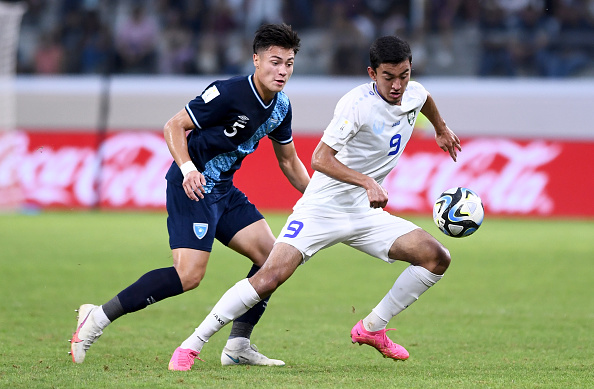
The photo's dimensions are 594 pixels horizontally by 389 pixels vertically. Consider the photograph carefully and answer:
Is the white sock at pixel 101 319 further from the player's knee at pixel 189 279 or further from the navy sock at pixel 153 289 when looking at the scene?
the player's knee at pixel 189 279

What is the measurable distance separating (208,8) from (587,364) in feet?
64.2

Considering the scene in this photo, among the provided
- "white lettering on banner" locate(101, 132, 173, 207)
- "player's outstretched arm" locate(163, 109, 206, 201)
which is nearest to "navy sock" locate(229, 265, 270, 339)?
"player's outstretched arm" locate(163, 109, 206, 201)

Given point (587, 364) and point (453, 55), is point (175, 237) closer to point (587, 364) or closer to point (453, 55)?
point (587, 364)

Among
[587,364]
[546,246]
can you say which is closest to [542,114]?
[546,246]

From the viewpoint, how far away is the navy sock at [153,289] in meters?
5.98

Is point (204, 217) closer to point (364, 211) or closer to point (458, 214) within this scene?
point (364, 211)

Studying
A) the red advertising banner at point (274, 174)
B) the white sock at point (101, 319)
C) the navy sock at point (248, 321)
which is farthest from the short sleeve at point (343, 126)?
the red advertising banner at point (274, 174)

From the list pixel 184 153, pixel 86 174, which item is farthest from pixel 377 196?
pixel 86 174

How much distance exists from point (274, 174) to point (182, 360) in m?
14.0

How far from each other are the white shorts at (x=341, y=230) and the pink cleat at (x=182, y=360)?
0.90 metres

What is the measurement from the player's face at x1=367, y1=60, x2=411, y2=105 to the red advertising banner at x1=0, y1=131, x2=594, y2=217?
1266 centimetres

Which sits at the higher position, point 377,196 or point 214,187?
point 377,196

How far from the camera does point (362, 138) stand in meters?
6.05

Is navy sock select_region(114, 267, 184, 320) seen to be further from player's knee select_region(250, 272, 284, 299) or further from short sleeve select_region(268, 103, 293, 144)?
short sleeve select_region(268, 103, 293, 144)
